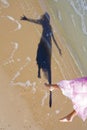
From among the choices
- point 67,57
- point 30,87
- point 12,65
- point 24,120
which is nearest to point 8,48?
point 12,65

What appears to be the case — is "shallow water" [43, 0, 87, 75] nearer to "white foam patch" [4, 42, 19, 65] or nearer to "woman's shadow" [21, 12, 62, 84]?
"woman's shadow" [21, 12, 62, 84]

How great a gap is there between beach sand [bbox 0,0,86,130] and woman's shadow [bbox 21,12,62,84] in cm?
4

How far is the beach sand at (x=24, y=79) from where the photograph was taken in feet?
6.95

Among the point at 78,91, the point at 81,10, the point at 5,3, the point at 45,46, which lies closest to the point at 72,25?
the point at 81,10

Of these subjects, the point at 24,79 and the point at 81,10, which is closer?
the point at 24,79

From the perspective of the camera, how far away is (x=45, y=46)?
256 cm

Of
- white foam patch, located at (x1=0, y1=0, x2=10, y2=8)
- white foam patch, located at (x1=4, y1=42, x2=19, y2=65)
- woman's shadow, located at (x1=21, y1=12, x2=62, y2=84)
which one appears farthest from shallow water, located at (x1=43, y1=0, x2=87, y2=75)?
white foam patch, located at (x1=4, y1=42, x2=19, y2=65)

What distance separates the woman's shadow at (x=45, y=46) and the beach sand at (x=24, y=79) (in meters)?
0.04

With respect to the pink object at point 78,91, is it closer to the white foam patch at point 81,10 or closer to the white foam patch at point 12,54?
the white foam patch at point 12,54

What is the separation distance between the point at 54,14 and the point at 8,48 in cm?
68

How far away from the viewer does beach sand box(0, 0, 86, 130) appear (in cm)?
212

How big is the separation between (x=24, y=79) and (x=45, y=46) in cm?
38

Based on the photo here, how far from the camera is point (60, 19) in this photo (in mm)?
2828

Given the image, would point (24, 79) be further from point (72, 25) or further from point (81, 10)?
point (81, 10)
